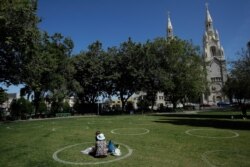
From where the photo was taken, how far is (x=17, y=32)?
103 feet

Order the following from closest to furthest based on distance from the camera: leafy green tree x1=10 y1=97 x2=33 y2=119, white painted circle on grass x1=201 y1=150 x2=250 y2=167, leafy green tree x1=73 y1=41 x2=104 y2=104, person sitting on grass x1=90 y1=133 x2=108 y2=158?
white painted circle on grass x1=201 y1=150 x2=250 y2=167 → person sitting on grass x1=90 y1=133 x2=108 y2=158 → leafy green tree x1=73 y1=41 x2=104 y2=104 → leafy green tree x1=10 y1=97 x2=33 y2=119

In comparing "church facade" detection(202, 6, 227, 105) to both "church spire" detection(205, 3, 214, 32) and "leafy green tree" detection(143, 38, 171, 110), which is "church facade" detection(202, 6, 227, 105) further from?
"leafy green tree" detection(143, 38, 171, 110)

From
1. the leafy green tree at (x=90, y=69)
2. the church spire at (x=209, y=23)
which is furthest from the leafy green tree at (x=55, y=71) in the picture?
the church spire at (x=209, y=23)

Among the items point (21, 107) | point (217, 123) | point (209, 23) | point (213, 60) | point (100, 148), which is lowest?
point (100, 148)

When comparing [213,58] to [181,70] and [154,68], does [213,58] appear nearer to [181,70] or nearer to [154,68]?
[181,70]

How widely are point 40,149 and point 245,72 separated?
1443 inches

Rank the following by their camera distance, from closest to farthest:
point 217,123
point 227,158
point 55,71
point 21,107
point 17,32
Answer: point 227,158 < point 217,123 < point 17,32 < point 55,71 < point 21,107

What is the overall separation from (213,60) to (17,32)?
396 feet

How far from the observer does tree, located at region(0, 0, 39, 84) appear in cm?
2972

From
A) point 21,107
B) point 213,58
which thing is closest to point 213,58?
point 213,58

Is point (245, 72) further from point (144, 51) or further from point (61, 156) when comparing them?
point (61, 156)

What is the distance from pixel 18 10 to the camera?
3009 centimetres

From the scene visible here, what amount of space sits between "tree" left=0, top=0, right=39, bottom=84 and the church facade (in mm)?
107862

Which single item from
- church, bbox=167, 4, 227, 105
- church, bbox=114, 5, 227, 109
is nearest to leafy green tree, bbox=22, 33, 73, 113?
church, bbox=114, 5, 227, 109
